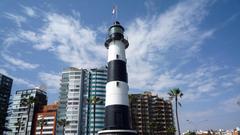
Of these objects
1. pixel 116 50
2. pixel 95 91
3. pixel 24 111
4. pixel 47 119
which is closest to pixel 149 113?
pixel 95 91

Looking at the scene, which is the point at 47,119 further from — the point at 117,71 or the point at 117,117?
the point at 117,117

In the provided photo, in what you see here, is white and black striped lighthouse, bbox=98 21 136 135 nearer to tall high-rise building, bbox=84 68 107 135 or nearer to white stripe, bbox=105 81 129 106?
white stripe, bbox=105 81 129 106

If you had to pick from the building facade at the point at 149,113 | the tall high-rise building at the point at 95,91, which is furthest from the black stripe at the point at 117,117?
the building facade at the point at 149,113

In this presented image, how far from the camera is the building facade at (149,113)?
14575cm

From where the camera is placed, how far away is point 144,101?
155m

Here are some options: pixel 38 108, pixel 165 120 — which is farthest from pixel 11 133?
pixel 165 120

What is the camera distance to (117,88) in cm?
4128

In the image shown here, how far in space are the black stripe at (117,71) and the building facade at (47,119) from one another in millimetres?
115811

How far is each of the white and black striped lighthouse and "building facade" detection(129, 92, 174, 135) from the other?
335ft

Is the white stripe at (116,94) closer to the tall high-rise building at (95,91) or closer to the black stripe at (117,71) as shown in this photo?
the black stripe at (117,71)

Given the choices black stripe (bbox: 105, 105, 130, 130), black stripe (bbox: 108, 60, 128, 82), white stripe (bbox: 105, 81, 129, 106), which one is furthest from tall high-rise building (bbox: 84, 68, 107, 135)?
black stripe (bbox: 105, 105, 130, 130)

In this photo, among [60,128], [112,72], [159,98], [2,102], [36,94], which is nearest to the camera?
[112,72]

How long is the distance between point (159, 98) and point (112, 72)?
4827 inches

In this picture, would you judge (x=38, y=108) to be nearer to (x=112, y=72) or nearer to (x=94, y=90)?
(x=94, y=90)
